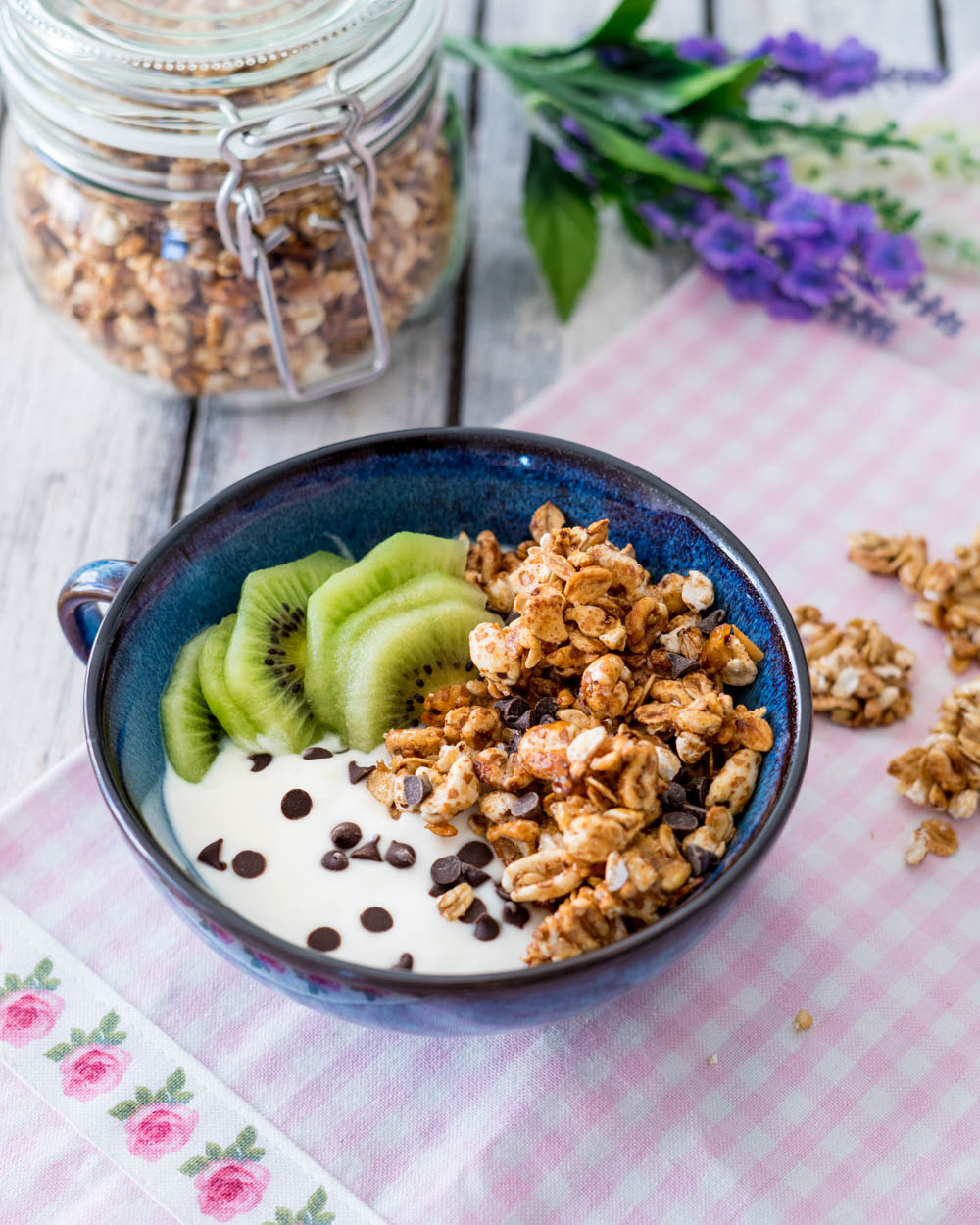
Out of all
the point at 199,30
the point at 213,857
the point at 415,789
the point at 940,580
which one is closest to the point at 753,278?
the point at 940,580

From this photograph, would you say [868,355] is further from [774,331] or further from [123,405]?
[123,405]

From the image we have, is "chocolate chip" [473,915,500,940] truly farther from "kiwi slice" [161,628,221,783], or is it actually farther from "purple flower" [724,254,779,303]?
"purple flower" [724,254,779,303]

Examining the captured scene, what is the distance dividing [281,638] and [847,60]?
119 centimetres

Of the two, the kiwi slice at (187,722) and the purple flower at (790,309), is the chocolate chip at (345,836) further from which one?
the purple flower at (790,309)

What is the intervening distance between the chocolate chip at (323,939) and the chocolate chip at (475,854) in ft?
0.37

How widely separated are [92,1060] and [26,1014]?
72mm

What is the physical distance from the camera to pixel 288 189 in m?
1.21

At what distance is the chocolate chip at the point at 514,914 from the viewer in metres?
0.88

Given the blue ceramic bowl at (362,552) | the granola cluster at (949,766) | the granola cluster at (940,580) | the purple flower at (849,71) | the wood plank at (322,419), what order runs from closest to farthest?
1. the blue ceramic bowl at (362,552)
2. the granola cluster at (949,766)
3. the granola cluster at (940,580)
4. the wood plank at (322,419)
5. the purple flower at (849,71)

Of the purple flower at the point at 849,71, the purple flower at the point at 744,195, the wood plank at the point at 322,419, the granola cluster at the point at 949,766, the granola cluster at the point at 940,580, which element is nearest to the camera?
the granola cluster at the point at 949,766

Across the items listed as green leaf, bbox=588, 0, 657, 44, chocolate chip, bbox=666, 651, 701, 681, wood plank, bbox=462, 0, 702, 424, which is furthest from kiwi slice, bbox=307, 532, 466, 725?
green leaf, bbox=588, 0, 657, 44

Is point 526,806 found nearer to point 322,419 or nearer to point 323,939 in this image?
point 323,939

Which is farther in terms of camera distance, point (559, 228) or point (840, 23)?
point (840, 23)

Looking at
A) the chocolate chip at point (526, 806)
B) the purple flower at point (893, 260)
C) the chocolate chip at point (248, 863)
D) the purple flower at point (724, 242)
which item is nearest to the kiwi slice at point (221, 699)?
the chocolate chip at point (248, 863)
